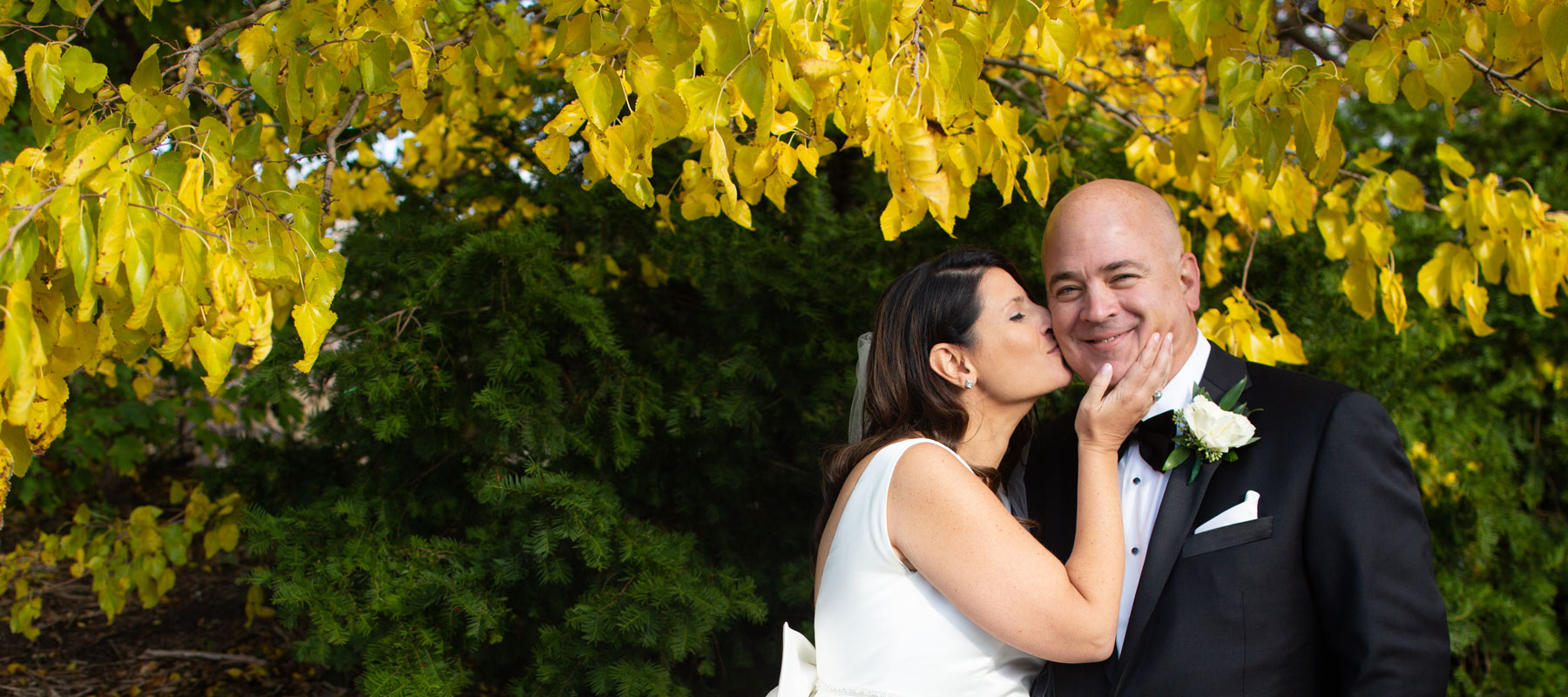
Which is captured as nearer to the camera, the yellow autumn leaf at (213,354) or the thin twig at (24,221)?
the thin twig at (24,221)

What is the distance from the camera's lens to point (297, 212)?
196 cm

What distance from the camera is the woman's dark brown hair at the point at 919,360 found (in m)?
2.61

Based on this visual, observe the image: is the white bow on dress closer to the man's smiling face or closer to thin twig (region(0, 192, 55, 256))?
the man's smiling face

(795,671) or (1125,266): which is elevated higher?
(1125,266)

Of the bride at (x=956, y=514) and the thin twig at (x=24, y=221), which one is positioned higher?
the thin twig at (x=24, y=221)

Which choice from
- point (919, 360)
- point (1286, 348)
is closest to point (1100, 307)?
point (919, 360)

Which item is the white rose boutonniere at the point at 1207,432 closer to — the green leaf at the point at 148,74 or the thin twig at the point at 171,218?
the thin twig at the point at 171,218

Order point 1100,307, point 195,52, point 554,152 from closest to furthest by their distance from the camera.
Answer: point 554,152, point 195,52, point 1100,307

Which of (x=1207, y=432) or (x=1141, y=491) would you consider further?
(x=1141, y=491)

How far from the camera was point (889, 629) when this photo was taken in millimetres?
2367

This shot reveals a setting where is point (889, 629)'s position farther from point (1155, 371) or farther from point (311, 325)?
point (311, 325)

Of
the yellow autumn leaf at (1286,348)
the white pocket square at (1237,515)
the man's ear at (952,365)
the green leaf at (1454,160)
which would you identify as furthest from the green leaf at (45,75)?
the green leaf at (1454,160)

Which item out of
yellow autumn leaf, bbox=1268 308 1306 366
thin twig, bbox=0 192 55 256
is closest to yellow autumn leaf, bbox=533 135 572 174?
thin twig, bbox=0 192 55 256

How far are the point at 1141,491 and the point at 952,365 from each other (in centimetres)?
56
